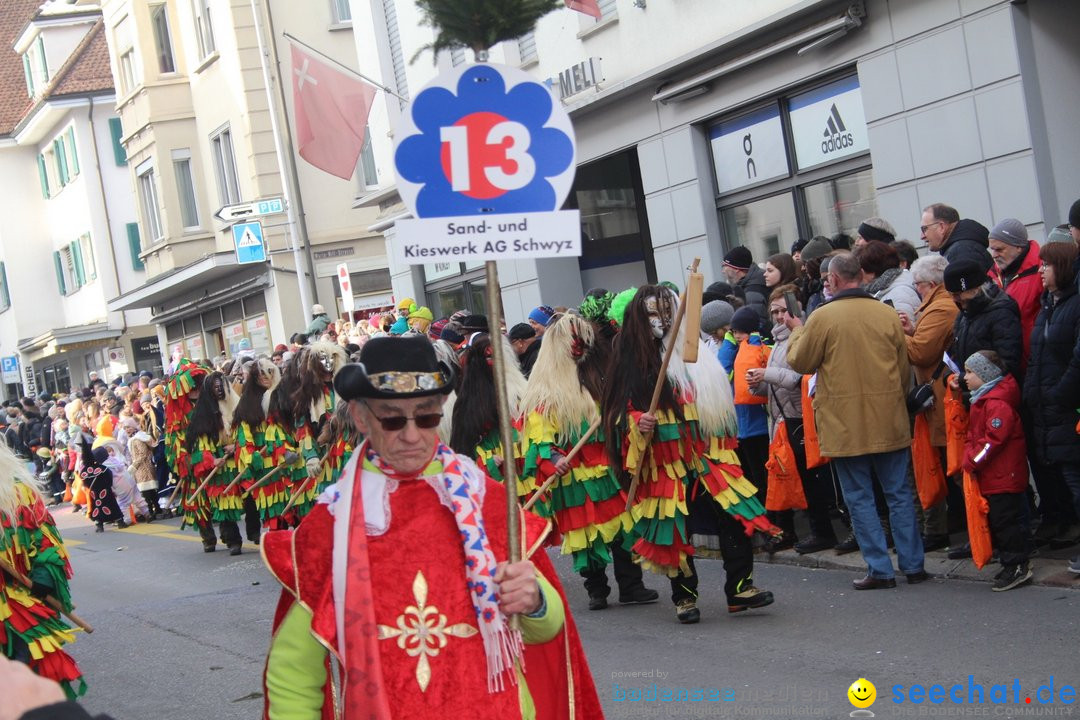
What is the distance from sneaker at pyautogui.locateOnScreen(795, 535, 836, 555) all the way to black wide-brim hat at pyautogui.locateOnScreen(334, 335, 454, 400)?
6737mm

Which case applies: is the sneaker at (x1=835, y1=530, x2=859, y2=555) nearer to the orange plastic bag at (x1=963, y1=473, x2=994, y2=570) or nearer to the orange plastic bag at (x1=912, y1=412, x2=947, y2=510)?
the orange plastic bag at (x1=912, y1=412, x2=947, y2=510)

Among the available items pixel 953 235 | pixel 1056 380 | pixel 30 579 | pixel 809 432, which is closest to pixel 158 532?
pixel 809 432

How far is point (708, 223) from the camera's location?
15.9m

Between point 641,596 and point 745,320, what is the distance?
221cm

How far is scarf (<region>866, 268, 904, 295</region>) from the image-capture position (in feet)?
31.1

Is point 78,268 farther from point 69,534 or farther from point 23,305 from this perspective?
point 69,534

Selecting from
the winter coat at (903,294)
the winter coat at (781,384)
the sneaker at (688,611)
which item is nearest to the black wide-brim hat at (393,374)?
the sneaker at (688,611)

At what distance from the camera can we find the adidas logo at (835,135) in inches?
547

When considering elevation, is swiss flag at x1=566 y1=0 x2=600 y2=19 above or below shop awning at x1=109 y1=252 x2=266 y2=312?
above

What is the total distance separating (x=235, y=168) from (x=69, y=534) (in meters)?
12.7

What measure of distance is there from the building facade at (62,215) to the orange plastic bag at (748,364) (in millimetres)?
27806

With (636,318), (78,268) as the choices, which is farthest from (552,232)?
(78,268)

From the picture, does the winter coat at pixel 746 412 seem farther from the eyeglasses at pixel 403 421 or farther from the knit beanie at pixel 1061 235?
the eyeglasses at pixel 403 421

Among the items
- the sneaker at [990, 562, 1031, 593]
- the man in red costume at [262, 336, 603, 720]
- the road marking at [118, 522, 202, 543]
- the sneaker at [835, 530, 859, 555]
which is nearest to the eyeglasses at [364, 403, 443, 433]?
the man in red costume at [262, 336, 603, 720]
